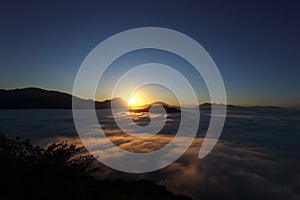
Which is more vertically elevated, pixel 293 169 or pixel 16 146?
pixel 16 146

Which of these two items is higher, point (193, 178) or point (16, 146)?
point (16, 146)

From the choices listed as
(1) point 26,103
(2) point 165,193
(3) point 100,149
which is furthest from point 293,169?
(1) point 26,103

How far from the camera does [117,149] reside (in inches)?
1399

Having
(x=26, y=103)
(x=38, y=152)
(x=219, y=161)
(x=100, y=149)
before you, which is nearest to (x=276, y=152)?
(x=219, y=161)

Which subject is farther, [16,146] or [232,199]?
[232,199]

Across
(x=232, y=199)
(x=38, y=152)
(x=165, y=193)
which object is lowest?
(x=232, y=199)

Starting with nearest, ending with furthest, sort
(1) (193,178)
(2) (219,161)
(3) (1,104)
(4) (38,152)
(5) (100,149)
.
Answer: (4) (38,152)
(1) (193,178)
(2) (219,161)
(5) (100,149)
(3) (1,104)

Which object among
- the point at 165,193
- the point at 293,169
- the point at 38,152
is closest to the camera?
the point at 38,152

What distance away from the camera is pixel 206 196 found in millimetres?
18281

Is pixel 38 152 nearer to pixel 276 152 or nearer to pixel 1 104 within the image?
pixel 276 152

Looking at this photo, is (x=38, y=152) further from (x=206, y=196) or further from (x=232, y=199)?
(x=232, y=199)

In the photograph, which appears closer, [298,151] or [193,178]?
[193,178]

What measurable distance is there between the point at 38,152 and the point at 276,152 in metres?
40.0

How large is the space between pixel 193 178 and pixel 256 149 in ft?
76.2
